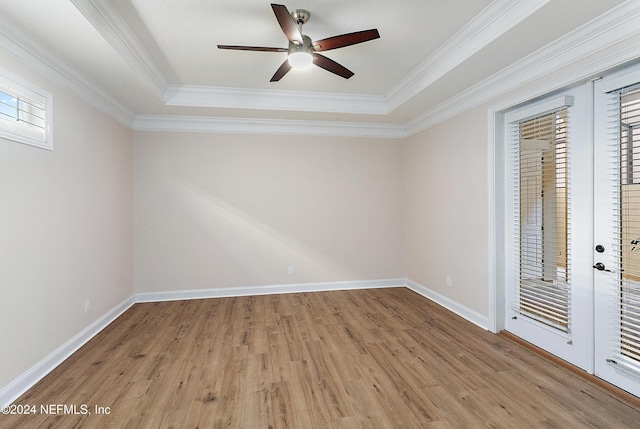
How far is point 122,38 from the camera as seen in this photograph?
264cm

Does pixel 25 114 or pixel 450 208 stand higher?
pixel 25 114

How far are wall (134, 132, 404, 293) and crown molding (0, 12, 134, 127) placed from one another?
1082 millimetres

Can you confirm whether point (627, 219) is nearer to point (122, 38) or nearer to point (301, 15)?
point (301, 15)

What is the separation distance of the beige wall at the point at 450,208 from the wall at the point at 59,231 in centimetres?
411

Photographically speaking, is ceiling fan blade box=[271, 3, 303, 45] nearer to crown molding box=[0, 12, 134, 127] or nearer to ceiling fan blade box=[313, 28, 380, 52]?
ceiling fan blade box=[313, 28, 380, 52]

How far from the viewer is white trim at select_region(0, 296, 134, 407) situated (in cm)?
221

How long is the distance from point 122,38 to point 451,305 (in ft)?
14.5

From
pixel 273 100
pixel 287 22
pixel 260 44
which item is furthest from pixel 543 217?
pixel 273 100

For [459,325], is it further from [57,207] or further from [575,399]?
[57,207]

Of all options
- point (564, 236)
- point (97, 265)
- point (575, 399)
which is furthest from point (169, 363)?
point (564, 236)

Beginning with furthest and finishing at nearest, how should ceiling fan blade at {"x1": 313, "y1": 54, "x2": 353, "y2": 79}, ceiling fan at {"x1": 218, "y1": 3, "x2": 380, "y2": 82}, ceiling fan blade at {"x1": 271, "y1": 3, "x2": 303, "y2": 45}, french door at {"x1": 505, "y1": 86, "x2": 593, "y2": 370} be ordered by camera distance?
ceiling fan blade at {"x1": 313, "y1": 54, "x2": 353, "y2": 79} → french door at {"x1": 505, "y1": 86, "x2": 593, "y2": 370} → ceiling fan at {"x1": 218, "y1": 3, "x2": 380, "y2": 82} → ceiling fan blade at {"x1": 271, "y1": 3, "x2": 303, "y2": 45}

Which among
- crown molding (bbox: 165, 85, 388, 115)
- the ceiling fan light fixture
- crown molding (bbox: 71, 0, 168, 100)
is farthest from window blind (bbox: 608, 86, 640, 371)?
crown molding (bbox: 71, 0, 168, 100)

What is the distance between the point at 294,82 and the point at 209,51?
3.51 feet

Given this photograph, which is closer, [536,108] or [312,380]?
[312,380]
